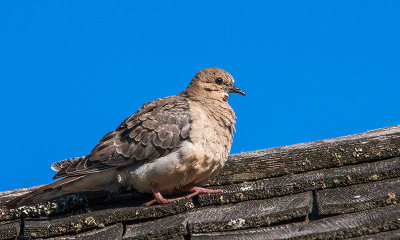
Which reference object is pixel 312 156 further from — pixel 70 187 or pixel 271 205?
pixel 70 187

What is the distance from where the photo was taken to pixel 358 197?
9.89 ft

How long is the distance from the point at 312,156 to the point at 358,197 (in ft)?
1.82

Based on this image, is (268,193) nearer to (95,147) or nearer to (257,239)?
(257,239)

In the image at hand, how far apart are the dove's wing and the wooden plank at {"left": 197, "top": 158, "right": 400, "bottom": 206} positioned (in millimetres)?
634

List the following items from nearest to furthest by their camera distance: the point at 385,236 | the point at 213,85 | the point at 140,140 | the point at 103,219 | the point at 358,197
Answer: the point at 385,236 < the point at 358,197 < the point at 103,219 < the point at 140,140 < the point at 213,85

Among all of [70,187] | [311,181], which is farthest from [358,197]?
[70,187]

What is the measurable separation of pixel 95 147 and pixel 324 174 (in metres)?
1.64

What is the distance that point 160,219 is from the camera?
130 inches

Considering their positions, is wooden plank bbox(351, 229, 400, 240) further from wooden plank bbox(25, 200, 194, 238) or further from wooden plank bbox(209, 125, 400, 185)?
wooden plank bbox(25, 200, 194, 238)

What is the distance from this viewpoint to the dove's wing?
3.86m

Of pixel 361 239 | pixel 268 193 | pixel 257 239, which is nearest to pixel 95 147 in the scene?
pixel 268 193

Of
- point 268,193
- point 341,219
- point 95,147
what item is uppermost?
point 95,147

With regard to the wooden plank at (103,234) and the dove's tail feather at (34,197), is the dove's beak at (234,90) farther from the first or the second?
the wooden plank at (103,234)

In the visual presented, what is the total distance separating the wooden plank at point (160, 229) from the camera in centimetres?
299
